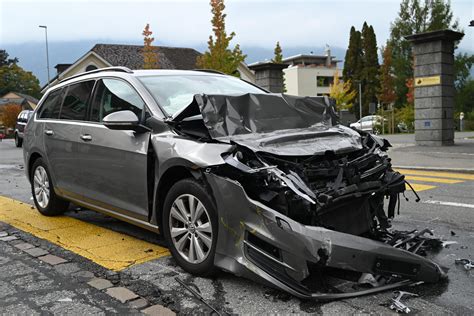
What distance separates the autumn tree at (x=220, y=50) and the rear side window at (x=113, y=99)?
2741cm

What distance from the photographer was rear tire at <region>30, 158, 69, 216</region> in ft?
20.2

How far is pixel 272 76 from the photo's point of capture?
74.1 ft

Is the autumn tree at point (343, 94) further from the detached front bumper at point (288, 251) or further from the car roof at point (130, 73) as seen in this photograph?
the detached front bumper at point (288, 251)

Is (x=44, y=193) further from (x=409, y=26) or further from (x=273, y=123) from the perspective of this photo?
(x=409, y=26)

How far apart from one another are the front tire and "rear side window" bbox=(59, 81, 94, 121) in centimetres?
199

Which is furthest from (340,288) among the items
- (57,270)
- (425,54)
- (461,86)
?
(461,86)

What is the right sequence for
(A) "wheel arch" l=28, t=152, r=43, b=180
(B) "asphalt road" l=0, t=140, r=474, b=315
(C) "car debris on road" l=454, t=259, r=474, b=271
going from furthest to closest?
(A) "wheel arch" l=28, t=152, r=43, b=180 → (C) "car debris on road" l=454, t=259, r=474, b=271 → (B) "asphalt road" l=0, t=140, r=474, b=315

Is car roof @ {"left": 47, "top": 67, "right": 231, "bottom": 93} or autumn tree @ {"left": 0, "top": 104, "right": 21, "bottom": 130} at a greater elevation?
autumn tree @ {"left": 0, "top": 104, "right": 21, "bottom": 130}

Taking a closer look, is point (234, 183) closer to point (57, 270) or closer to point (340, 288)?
point (340, 288)

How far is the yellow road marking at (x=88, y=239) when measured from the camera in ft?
14.7

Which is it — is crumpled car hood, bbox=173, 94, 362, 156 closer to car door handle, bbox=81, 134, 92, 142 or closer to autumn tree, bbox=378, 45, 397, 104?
car door handle, bbox=81, 134, 92, 142

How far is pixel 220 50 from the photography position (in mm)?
32406

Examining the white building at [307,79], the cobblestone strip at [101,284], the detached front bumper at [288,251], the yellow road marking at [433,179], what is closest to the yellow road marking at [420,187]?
the yellow road marking at [433,179]

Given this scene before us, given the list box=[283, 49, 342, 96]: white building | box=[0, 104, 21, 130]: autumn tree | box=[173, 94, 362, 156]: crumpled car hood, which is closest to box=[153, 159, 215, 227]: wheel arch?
box=[173, 94, 362, 156]: crumpled car hood
